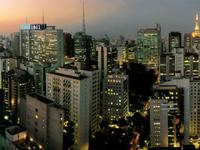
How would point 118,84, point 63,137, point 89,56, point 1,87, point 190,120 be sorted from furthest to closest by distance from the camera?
point 89,56 < point 1,87 < point 118,84 < point 190,120 < point 63,137

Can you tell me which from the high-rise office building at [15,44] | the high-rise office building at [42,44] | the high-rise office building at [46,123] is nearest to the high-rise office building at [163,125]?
the high-rise office building at [46,123]

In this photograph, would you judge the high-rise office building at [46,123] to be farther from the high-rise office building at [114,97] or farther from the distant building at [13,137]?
the high-rise office building at [114,97]

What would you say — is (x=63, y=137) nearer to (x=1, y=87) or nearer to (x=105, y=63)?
(x=1, y=87)

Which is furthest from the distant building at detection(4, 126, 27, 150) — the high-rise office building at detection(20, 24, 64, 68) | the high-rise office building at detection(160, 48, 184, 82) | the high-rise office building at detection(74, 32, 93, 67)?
the high-rise office building at detection(74, 32, 93, 67)

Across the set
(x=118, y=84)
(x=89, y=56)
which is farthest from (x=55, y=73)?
(x=89, y=56)

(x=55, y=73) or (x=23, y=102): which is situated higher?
(x=55, y=73)

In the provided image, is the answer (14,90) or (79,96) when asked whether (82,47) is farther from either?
(79,96)

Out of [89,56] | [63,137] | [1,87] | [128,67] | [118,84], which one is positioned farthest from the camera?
[89,56]
